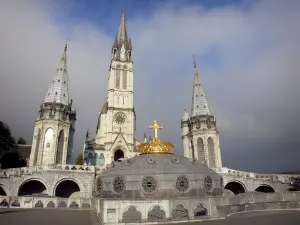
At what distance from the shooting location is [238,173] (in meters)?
40.5

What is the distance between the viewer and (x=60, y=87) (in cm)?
4716

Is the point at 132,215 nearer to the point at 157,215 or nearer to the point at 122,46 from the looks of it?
the point at 157,215

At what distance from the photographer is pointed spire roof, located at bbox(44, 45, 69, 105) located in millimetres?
45675

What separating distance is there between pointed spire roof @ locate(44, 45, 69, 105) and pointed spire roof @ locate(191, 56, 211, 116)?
90.9 ft

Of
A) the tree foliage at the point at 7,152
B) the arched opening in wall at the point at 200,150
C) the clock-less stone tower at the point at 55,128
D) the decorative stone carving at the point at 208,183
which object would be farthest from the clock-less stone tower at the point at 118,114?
the decorative stone carving at the point at 208,183

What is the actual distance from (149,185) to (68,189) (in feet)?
90.2

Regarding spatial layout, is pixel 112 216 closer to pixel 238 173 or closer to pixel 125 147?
pixel 238 173

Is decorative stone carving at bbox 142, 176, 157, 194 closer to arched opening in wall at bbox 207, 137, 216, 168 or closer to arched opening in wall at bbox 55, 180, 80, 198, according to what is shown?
arched opening in wall at bbox 55, 180, 80, 198

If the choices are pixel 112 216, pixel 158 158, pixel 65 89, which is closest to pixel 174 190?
Result: pixel 158 158

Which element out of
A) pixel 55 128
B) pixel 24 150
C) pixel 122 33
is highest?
pixel 122 33

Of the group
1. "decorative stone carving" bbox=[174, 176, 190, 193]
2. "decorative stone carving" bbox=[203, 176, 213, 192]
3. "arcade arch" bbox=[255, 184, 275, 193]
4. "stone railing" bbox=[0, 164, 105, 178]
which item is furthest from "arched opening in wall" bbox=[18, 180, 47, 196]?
"arcade arch" bbox=[255, 184, 275, 193]

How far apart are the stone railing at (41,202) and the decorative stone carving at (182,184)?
15.2 metres

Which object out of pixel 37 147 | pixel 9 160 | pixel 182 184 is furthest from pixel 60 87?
pixel 182 184

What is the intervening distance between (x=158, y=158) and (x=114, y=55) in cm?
5361
